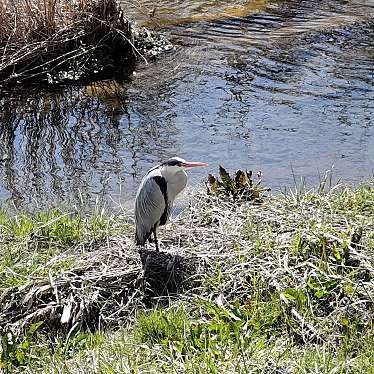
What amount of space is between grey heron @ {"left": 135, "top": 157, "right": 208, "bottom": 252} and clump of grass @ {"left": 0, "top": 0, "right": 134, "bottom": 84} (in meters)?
4.91

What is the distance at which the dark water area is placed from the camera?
709 cm

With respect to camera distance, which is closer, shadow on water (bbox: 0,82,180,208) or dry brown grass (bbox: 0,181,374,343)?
dry brown grass (bbox: 0,181,374,343)

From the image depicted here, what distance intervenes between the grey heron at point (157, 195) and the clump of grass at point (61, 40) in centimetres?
491

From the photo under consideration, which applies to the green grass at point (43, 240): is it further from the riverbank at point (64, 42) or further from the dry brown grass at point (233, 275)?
the riverbank at point (64, 42)

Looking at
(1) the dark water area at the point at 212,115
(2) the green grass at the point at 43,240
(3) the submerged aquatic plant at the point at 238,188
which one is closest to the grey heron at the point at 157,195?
(2) the green grass at the point at 43,240

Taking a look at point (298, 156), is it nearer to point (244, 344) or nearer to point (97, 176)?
point (97, 176)

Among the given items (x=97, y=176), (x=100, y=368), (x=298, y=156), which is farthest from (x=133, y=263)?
(x=298, y=156)

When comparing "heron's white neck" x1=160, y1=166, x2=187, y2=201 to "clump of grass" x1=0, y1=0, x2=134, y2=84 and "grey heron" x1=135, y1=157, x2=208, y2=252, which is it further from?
"clump of grass" x1=0, y1=0, x2=134, y2=84

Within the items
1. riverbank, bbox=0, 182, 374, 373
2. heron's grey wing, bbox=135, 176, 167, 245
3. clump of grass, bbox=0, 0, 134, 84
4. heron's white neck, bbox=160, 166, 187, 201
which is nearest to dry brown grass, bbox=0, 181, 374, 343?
riverbank, bbox=0, 182, 374, 373

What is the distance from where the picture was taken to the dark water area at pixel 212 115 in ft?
23.3

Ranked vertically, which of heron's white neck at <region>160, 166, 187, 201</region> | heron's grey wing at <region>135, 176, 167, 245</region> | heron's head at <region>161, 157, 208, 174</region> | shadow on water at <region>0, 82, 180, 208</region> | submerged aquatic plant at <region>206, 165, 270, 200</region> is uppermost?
heron's head at <region>161, 157, 208, 174</region>

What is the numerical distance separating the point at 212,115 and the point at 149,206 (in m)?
3.64

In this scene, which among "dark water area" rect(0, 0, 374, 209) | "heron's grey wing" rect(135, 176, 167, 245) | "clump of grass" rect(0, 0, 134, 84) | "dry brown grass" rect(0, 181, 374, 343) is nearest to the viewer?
"dry brown grass" rect(0, 181, 374, 343)

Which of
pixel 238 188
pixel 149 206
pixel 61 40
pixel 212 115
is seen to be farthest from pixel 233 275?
pixel 61 40
